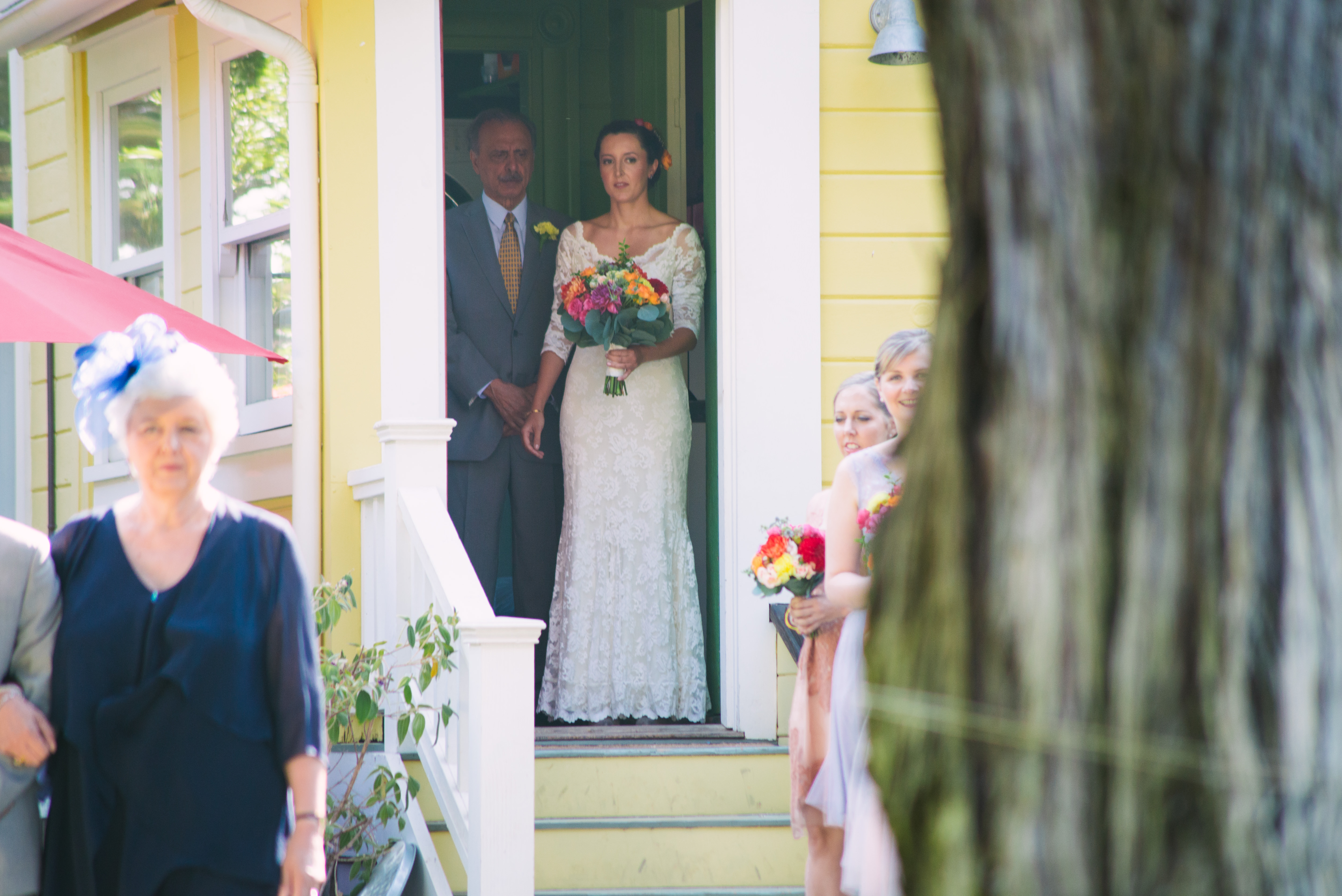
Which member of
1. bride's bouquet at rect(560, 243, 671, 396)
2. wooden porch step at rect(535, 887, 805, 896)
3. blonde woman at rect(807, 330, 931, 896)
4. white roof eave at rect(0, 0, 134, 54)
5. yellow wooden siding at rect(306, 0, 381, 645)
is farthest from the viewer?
white roof eave at rect(0, 0, 134, 54)

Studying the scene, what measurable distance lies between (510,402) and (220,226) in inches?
55.4

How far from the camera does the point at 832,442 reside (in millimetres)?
5203

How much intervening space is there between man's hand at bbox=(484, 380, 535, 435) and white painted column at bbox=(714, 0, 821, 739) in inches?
36.5

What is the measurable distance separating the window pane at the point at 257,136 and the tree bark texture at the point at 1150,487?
5.08 metres

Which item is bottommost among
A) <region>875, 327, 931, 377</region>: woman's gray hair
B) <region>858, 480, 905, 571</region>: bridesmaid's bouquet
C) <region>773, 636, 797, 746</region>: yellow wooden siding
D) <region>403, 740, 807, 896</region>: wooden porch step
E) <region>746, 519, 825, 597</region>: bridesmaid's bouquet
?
<region>403, 740, 807, 896</region>: wooden porch step

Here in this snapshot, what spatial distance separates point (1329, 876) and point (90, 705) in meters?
2.16

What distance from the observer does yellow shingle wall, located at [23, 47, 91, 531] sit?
6.60m

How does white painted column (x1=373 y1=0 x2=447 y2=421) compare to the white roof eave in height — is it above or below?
below

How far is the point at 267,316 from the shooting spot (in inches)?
229

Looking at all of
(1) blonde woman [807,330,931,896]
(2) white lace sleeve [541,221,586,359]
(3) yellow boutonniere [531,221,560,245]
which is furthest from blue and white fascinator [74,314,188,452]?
(3) yellow boutonniere [531,221,560,245]

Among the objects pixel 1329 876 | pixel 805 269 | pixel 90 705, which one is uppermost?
pixel 805 269

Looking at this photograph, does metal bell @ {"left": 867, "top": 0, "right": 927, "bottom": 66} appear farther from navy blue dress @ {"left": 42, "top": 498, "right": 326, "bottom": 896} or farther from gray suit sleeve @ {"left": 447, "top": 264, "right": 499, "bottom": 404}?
navy blue dress @ {"left": 42, "top": 498, "right": 326, "bottom": 896}

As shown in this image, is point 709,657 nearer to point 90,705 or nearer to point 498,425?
point 498,425

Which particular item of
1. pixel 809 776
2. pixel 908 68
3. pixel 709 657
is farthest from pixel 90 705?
pixel 908 68
